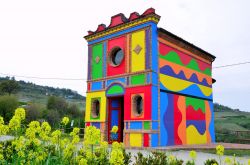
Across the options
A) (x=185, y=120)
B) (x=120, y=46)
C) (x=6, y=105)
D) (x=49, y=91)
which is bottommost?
(x=185, y=120)

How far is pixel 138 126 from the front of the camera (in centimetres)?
1415

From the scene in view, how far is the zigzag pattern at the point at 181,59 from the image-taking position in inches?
607

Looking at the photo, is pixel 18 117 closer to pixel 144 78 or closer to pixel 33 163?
pixel 33 163

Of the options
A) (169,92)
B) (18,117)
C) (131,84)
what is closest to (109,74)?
(131,84)

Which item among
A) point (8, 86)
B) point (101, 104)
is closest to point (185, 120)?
point (101, 104)

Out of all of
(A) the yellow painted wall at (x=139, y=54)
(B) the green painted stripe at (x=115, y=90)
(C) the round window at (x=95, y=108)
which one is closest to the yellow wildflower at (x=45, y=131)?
(A) the yellow painted wall at (x=139, y=54)

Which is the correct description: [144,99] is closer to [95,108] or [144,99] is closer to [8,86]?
[95,108]

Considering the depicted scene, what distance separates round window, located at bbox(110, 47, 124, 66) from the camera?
53.5 feet

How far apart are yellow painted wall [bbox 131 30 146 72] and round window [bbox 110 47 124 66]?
46.6 inches

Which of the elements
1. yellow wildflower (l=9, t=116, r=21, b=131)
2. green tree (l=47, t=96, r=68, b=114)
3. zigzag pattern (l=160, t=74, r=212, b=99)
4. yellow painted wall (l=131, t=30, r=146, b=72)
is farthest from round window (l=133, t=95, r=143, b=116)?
green tree (l=47, t=96, r=68, b=114)

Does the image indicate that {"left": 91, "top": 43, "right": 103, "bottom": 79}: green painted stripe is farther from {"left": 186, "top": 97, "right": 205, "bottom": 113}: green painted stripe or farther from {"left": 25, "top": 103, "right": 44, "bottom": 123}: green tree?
{"left": 25, "top": 103, "right": 44, "bottom": 123}: green tree

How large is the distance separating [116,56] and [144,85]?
336cm

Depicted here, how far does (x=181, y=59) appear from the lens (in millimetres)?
17000

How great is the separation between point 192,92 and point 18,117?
1540 cm
